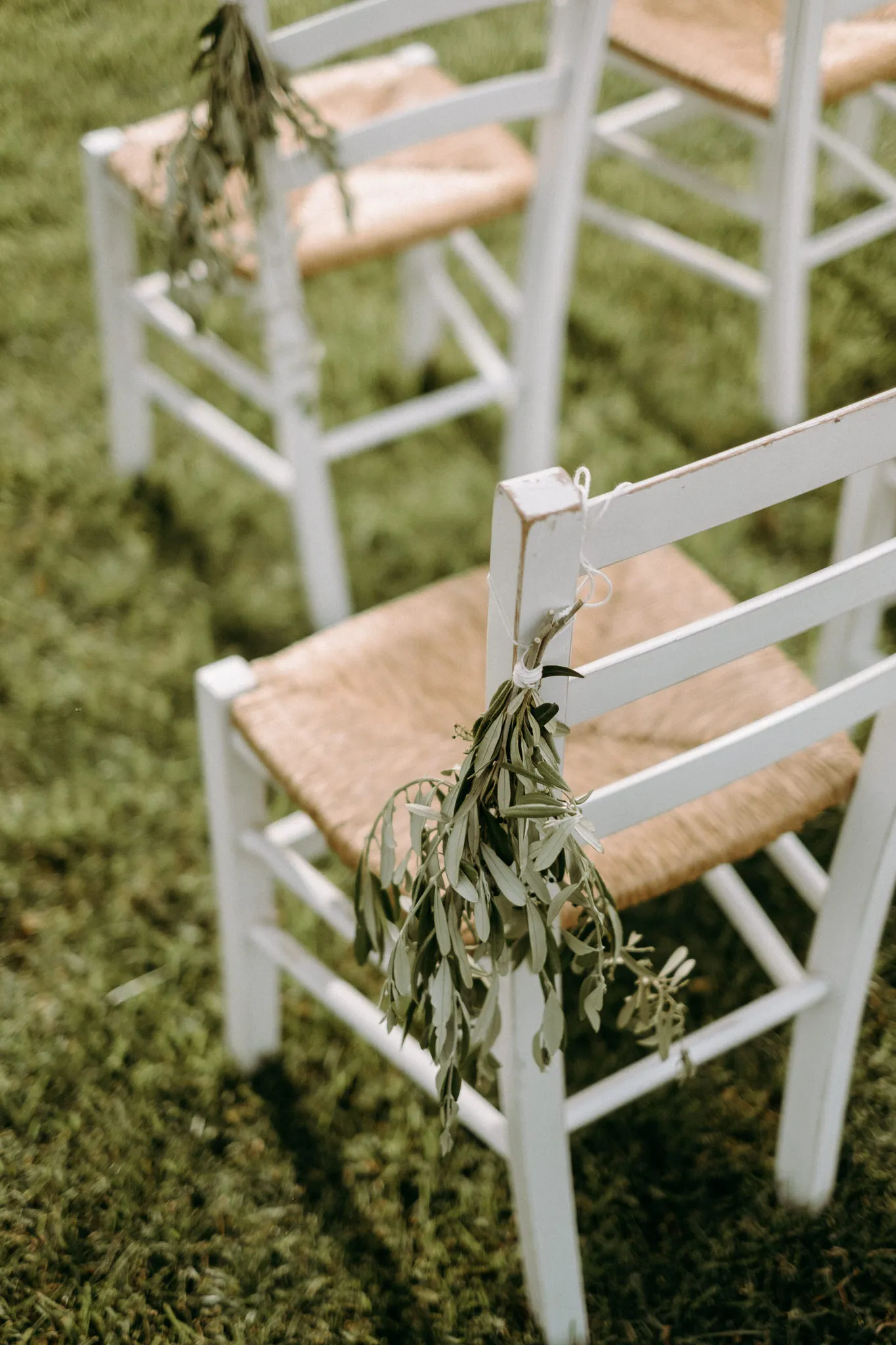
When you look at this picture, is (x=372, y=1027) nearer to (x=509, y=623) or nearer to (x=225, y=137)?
(x=509, y=623)

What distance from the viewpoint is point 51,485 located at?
2254mm

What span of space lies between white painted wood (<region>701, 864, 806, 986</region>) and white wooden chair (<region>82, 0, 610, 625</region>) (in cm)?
81

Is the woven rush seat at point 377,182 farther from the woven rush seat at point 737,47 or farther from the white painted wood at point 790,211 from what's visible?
the white painted wood at point 790,211

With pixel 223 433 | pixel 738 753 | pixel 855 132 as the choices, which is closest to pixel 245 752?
pixel 738 753

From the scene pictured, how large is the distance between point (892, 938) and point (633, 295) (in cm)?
150

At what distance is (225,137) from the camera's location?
137 cm

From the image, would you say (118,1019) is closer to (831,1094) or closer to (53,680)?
(53,680)

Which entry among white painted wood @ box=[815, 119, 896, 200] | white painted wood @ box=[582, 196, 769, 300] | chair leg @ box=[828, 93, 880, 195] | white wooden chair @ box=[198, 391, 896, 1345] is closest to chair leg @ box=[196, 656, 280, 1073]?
white wooden chair @ box=[198, 391, 896, 1345]

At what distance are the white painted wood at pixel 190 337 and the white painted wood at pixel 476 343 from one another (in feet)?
1.21

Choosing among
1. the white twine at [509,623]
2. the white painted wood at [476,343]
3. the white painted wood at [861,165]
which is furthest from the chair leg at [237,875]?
the white painted wood at [861,165]

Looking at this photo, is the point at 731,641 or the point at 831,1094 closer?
the point at 731,641

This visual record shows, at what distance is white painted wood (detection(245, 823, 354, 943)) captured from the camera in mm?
1231

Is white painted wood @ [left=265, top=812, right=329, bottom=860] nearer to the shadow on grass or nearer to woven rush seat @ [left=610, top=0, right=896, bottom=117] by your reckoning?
the shadow on grass

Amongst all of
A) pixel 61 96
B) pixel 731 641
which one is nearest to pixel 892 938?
pixel 731 641
